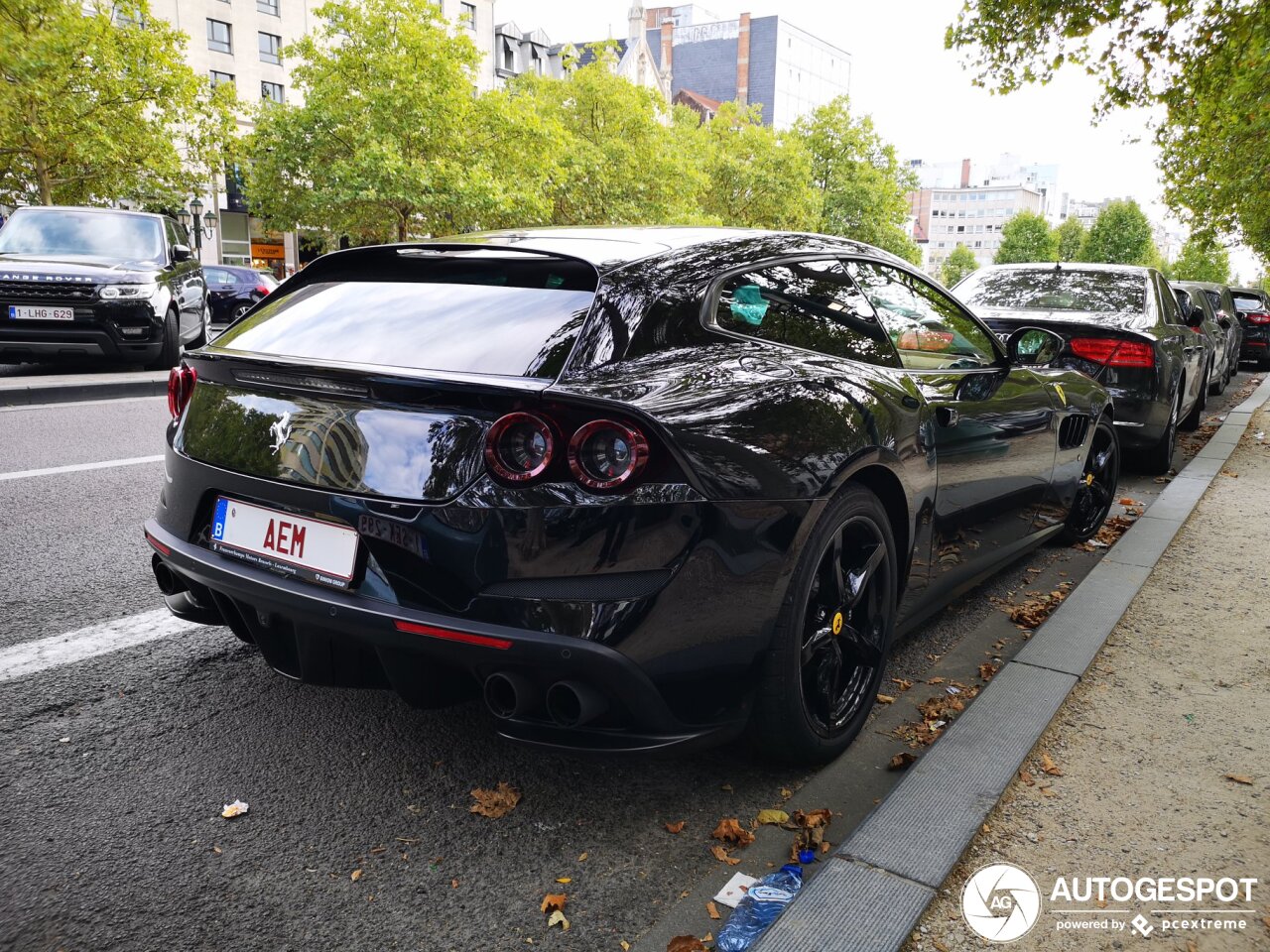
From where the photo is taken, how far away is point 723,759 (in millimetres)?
2992

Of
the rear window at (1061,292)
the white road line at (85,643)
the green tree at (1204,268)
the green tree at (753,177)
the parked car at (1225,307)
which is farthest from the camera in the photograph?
the green tree at (1204,268)

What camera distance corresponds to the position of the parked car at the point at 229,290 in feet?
79.6

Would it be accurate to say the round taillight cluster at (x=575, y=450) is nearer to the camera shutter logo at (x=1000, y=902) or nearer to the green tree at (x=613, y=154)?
the camera shutter logo at (x=1000, y=902)

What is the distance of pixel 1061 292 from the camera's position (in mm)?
7539

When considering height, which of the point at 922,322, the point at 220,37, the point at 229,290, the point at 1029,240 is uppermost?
the point at 220,37

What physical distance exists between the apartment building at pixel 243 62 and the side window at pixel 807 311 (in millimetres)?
43682

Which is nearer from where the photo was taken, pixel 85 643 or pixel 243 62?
pixel 85 643

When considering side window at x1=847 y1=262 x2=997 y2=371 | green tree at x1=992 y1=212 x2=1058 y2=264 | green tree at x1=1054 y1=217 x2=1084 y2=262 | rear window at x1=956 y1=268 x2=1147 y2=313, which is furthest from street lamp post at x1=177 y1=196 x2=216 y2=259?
green tree at x1=1054 y1=217 x2=1084 y2=262

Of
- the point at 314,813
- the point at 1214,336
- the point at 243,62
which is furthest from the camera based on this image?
the point at 243,62

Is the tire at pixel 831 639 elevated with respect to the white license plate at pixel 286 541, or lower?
lower

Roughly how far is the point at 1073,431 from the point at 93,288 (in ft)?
32.9

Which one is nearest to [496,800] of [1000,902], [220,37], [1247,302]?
[1000,902]

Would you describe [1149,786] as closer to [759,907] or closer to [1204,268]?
[759,907]

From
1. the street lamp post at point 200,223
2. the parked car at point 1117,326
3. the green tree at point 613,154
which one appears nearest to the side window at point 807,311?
the parked car at point 1117,326
